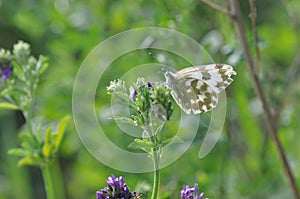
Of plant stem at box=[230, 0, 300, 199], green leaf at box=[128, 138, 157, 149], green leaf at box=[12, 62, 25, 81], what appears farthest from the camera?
plant stem at box=[230, 0, 300, 199]

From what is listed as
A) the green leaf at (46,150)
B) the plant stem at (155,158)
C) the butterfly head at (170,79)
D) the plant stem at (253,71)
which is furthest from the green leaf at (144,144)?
the plant stem at (253,71)

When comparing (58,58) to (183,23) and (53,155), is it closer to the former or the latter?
(183,23)

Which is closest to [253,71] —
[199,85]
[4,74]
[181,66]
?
[181,66]

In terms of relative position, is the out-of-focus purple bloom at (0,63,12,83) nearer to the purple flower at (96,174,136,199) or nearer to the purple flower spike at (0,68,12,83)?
the purple flower spike at (0,68,12,83)

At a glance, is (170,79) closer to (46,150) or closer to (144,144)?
(144,144)

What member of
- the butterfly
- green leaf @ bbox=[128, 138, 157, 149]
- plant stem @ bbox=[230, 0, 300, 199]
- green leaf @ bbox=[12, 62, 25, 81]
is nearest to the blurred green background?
plant stem @ bbox=[230, 0, 300, 199]
